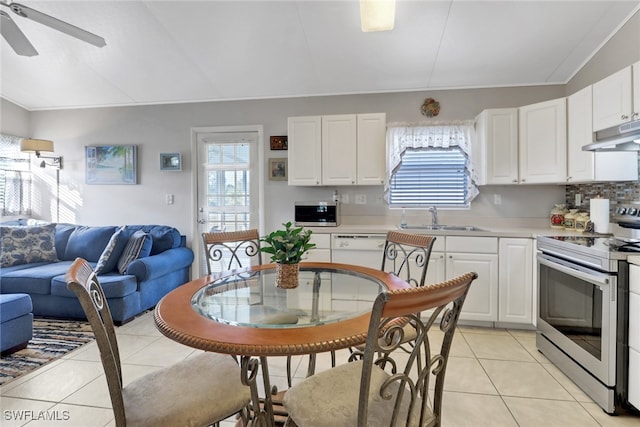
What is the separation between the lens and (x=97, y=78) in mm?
3762

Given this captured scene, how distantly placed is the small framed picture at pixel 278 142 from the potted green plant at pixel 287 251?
2.50 metres

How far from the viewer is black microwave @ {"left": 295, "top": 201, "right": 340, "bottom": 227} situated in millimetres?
3332

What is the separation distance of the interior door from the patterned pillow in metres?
1.59

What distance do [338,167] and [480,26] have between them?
69.8 inches

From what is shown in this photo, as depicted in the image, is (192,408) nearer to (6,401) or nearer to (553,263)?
(6,401)

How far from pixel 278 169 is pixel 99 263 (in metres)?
2.16

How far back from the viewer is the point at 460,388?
2047 millimetres

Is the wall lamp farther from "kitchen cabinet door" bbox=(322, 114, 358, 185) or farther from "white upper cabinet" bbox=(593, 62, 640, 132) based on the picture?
"white upper cabinet" bbox=(593, 62, 640, 132)

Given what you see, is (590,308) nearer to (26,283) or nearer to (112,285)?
(112,285)

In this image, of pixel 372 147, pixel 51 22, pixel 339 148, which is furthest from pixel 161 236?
pixel 372 147

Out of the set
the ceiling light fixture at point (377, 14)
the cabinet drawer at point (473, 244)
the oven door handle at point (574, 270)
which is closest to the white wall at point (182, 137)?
the cabinet drawer at point (473, 244)

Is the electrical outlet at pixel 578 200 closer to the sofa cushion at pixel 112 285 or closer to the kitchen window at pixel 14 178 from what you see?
the sofa cushion at pixel 112 285

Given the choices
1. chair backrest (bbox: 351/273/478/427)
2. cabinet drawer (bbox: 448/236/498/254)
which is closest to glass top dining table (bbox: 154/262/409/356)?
chair backrest (bbox: 351/273/478/427)

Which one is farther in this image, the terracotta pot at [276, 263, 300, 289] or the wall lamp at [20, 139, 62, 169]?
the wall lamp at [20, 139, 62, 169]
